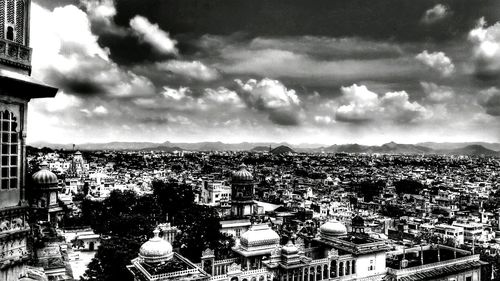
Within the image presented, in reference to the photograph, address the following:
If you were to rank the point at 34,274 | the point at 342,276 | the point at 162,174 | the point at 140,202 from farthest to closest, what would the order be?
the point at 162,174 → the point at 140,202 → the point at 342,276 → the point at 34,274

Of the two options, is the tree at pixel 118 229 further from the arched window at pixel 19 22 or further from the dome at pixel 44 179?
the arched window at pixel 19 22

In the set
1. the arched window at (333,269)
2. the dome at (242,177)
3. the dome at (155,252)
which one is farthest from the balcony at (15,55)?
the dome at (242,177)

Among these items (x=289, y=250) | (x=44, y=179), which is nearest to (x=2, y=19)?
(x=289, y=250)

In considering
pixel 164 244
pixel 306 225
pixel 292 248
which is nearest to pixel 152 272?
pixel 164 244

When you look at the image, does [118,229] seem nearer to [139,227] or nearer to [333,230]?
[139,227]

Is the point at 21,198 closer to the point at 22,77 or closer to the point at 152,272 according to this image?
the point at 22,77

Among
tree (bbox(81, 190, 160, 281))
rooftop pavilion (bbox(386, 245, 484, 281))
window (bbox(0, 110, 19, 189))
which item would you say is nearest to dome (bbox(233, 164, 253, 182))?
tree (bbox(81, 190, 160, 281))
